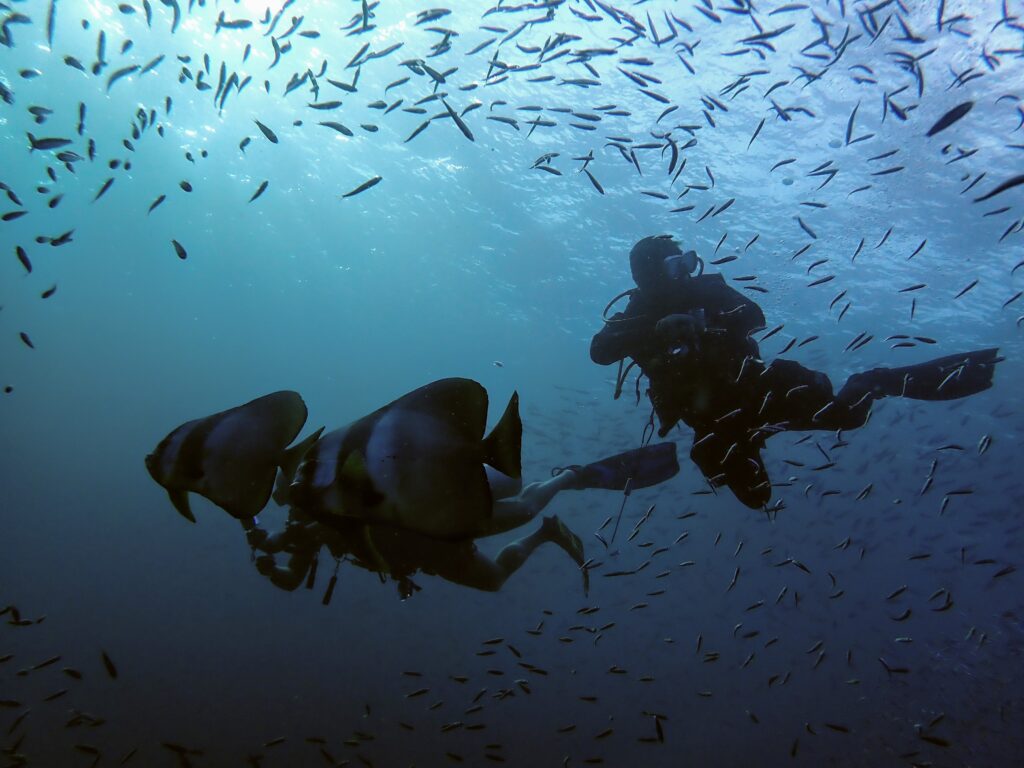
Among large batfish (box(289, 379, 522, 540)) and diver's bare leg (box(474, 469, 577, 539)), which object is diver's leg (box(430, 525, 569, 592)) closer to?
diver's bare leg (box(474, 469, 577, 539))

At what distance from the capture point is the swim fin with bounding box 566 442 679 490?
23.9 ft

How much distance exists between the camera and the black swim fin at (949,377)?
574 centimetres

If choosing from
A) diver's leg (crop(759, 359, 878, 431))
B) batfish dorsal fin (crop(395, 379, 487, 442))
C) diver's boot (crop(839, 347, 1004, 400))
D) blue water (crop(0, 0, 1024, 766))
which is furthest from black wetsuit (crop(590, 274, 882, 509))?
batfish dorsal fin (crop(395, 379, 487, 442))

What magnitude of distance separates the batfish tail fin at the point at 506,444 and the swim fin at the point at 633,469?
211 inches

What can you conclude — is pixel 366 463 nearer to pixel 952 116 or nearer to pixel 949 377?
pixel 952 116

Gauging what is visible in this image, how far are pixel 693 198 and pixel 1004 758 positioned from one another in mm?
25132

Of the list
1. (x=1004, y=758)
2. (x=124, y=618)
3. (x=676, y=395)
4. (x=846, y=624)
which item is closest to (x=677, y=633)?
(x=846, y=624)

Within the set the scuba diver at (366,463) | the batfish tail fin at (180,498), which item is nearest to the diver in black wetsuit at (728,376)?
the scuba diver at (366,463)

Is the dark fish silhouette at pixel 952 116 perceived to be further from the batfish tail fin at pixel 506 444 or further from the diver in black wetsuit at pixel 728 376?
the batfish tail fin at pixel 506 444

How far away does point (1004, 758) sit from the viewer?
21.4 metres

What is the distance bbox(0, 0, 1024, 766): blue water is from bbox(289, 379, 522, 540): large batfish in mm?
6827

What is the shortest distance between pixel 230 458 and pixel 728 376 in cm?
515

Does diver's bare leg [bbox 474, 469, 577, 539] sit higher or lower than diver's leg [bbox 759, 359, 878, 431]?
lower

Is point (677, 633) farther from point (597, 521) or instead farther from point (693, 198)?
point (693, 198)
